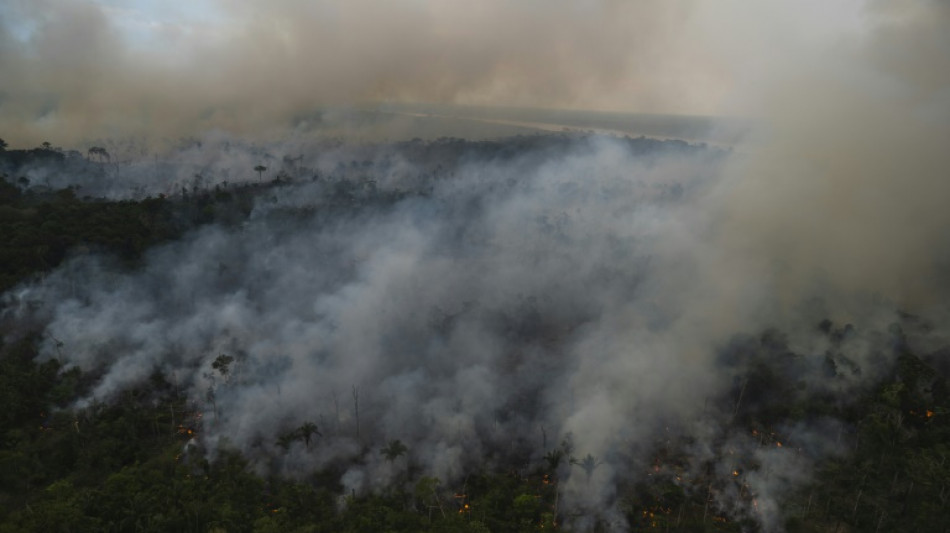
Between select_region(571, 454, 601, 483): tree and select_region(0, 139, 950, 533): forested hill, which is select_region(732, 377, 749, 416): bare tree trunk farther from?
select_region(571, 454, 601, 483): tree

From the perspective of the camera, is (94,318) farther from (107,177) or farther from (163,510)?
(107,177)

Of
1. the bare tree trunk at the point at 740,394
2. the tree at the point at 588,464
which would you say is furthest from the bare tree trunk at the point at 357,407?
the bare tree trunk at the point at 740,394

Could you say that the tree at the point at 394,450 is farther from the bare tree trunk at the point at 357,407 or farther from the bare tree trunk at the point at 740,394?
the bare tree trunk at the point at 740,394

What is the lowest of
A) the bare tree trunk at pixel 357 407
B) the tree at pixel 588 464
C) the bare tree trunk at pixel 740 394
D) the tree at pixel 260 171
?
the bare tree trunk at pixel 357 407

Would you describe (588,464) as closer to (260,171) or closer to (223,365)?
(223,365)

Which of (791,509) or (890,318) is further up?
(890,318)

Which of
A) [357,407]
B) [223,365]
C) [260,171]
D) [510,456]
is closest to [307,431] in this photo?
[357,407]

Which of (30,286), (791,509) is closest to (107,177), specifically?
(30,286)

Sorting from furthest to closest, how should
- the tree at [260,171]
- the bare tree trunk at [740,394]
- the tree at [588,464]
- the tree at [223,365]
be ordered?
1. the tree at [260,171]
2. the tree at [223,365]
3. the bare tree trunk at [740,394]
4. the tree at [588,464]
